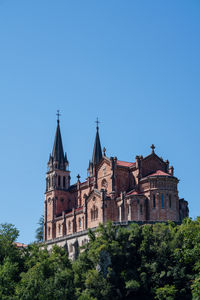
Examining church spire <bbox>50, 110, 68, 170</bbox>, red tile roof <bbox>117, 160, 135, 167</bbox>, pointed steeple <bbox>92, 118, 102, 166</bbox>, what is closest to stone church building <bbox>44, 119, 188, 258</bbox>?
red tile roof <bbox>117, 160, 135, 167</bbox>

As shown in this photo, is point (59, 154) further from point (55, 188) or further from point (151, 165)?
point (151, 165)

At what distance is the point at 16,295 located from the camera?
195 ft

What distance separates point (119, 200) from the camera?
83000 millimetres

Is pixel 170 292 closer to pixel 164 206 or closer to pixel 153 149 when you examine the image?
pixel 164 206

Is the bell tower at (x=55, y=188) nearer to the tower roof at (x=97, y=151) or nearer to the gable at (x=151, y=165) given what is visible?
the tower roof at (x=97, y=151)

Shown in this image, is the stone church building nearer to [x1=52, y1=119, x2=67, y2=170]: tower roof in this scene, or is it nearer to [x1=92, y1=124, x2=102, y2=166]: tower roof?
[x1=52, y1=119, x2=67, y2=170]: tower roof

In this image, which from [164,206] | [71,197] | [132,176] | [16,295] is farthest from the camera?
[71,197]

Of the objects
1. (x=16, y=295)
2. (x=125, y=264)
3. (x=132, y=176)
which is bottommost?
(x=16, y=295)

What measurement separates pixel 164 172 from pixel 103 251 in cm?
2220

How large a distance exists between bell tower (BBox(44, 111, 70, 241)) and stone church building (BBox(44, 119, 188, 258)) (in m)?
0.19

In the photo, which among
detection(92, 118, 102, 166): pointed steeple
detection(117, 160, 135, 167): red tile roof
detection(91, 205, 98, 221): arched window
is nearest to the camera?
detection(91, 205, 98, 221): arched window

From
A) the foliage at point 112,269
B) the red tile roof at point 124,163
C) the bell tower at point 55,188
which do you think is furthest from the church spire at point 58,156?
the foliage at point 112,269

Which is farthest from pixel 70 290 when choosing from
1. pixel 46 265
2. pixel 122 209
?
pixel 122 209

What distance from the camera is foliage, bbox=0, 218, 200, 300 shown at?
201ft
